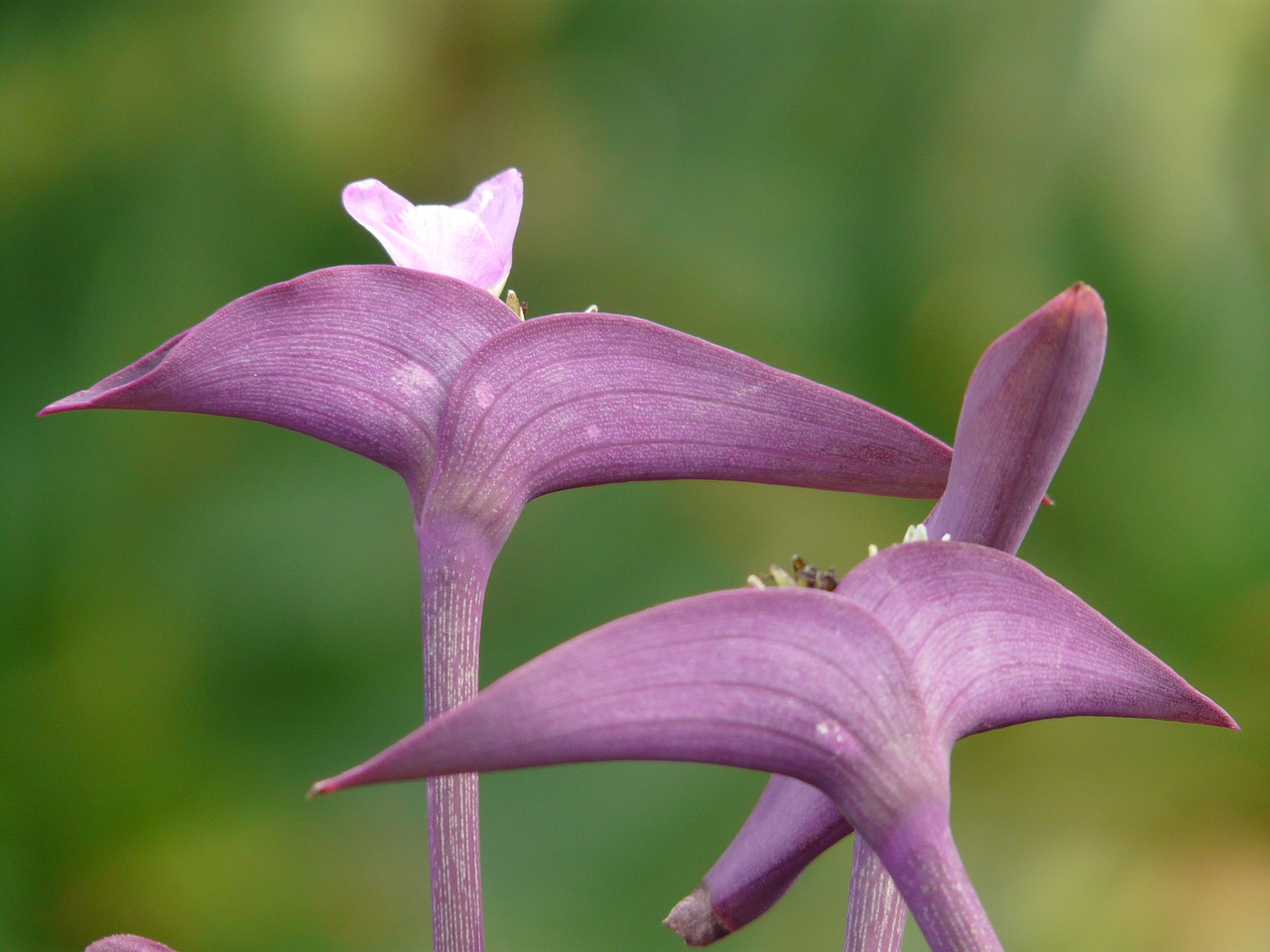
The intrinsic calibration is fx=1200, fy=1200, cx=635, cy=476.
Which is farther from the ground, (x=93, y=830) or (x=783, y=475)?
(x=93, y=830)

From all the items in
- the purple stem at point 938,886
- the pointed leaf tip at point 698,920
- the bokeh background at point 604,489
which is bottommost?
the purple stem at point 938,886

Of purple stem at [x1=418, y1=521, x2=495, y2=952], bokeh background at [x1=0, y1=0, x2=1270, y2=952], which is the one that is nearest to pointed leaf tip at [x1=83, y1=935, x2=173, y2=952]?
purple stem at [x1=418, y1=521, x2=495, y2=952]

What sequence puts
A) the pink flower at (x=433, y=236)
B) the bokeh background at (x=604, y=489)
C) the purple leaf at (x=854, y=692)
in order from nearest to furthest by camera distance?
1. the purple leaf at (x=854, y=692)
2. the pink flower at (x=433, y=236)
3. the bokeh background at (x=604, y=489)

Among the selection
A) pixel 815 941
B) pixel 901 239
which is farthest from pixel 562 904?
pixel 901 239

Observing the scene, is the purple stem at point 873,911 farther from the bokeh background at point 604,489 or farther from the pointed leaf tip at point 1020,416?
the bokeh background at point 604,489

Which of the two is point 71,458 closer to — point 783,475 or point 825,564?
point 825,564

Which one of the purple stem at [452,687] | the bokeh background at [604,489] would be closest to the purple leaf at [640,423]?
the purple stem at [452,687]

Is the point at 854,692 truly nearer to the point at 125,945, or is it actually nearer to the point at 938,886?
the point at 938,886

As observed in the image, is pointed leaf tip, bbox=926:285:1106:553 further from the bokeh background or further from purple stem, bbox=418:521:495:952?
the bokeh background
